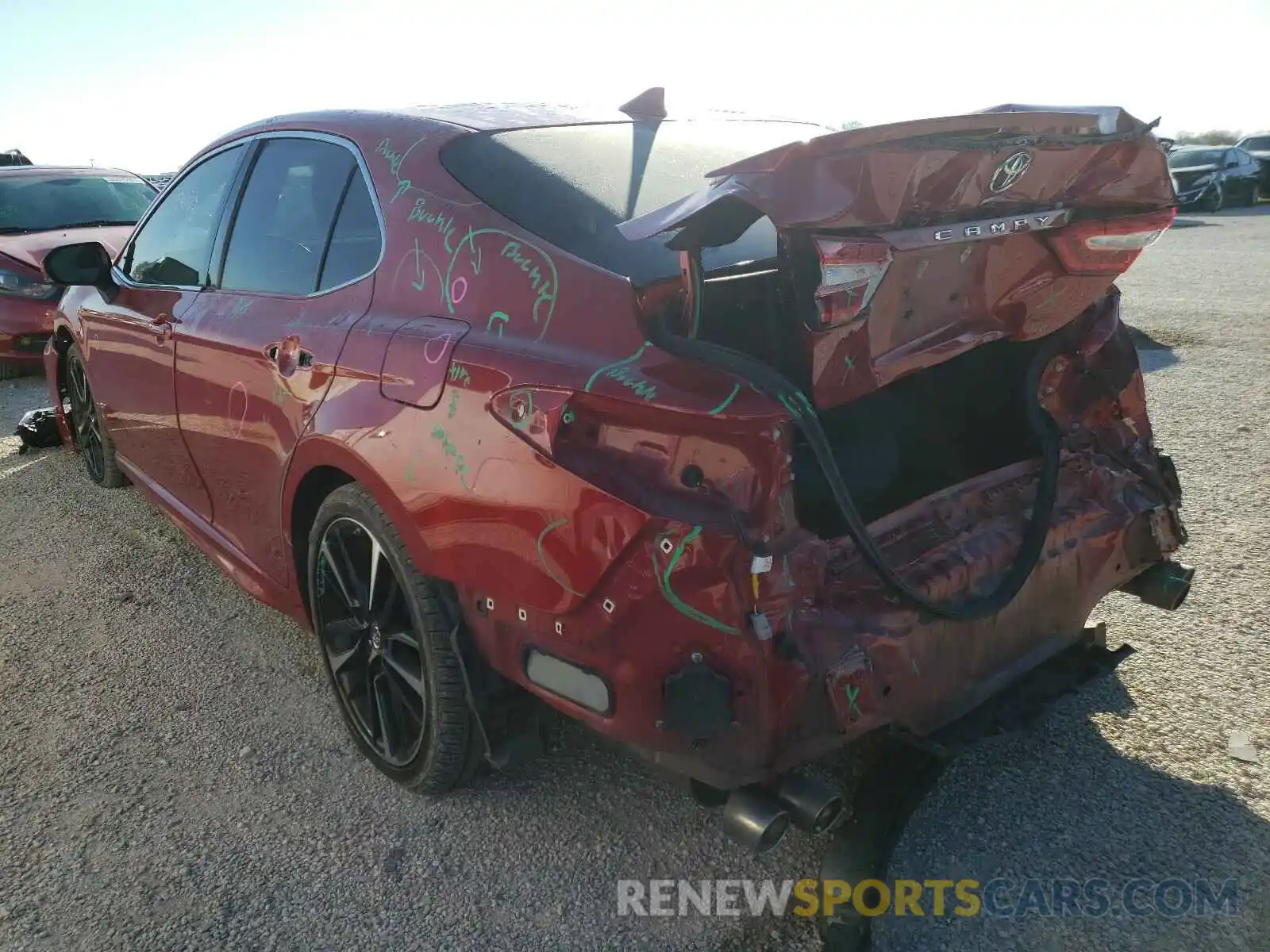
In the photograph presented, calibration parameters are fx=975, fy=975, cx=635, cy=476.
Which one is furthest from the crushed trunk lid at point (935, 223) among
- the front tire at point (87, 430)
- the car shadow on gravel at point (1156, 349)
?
the car shadow on gravel at point (1156, 349)

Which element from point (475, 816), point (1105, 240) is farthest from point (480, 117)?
point (475, 816)

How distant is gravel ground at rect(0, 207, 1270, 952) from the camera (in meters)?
2.20

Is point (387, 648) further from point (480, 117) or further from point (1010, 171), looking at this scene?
point (1010, 171)

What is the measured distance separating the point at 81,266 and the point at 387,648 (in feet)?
8.23

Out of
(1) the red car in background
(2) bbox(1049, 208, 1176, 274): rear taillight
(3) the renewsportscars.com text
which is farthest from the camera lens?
(1) the red car in background

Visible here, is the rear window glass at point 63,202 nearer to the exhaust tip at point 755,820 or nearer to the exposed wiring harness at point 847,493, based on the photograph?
the exposed wiring harness at point 847,493

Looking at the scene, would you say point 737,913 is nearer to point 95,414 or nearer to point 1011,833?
point 1011,833

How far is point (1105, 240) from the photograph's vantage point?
2295 millimetres

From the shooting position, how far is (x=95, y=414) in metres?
4.71

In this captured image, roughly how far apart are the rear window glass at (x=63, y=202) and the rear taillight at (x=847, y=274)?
8391 millimetres

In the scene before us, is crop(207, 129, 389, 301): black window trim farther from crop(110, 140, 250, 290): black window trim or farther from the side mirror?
the side mirror

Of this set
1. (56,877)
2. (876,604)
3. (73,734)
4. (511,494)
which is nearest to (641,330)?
(511,494)

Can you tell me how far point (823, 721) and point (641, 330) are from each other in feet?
2.78

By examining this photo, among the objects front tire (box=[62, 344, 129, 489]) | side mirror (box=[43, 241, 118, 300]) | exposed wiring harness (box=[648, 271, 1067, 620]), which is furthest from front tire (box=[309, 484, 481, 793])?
front tire (box=[62, 344, 129, 489])
